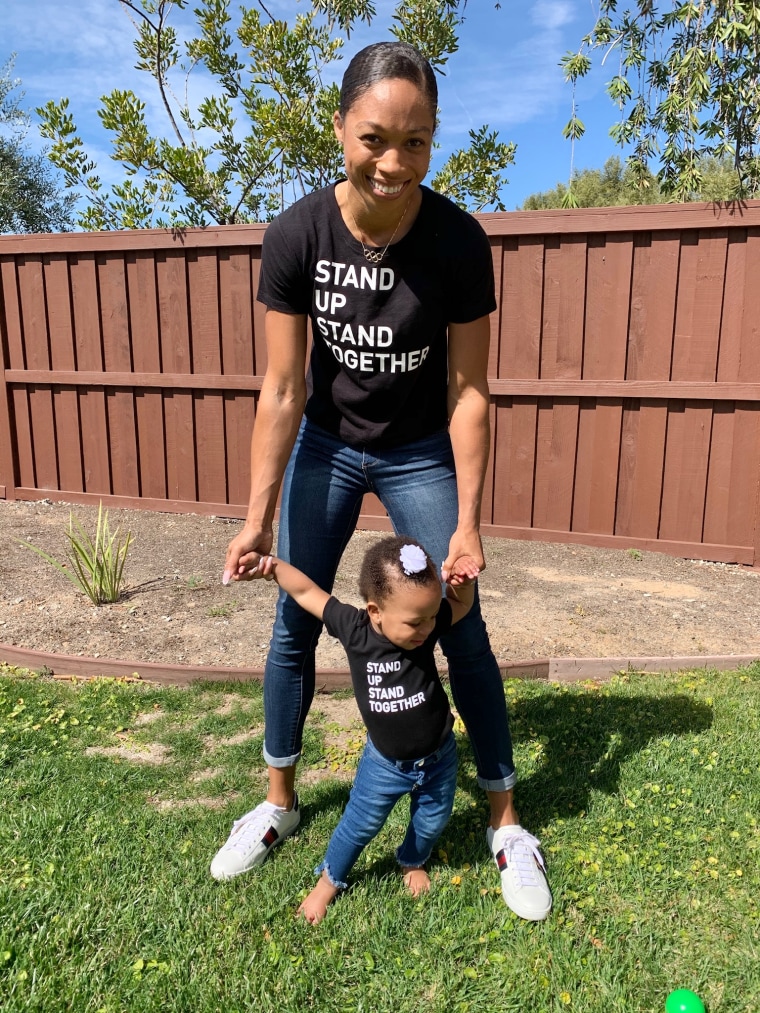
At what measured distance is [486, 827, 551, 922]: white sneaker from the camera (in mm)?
2193

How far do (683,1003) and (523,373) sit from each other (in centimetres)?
458

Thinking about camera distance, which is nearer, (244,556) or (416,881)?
(244,556)

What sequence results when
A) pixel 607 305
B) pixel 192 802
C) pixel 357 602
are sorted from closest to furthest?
pixel 192 802 < pixel 357 602 < pixel 607 305

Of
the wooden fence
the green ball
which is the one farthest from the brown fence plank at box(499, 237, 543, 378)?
the green ball

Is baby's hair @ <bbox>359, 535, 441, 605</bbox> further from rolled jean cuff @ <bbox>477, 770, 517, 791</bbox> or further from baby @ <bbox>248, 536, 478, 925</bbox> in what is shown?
rolled jean cuff @ <bbox>477, 770, 517, 791</bbox>

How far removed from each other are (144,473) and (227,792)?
14.7ft

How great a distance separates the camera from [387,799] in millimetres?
2193

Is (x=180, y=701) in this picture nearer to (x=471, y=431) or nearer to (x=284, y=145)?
(x=471, y=431)

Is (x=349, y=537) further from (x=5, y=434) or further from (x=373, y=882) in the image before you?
(x=5, y=434)

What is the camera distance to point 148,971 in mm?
1998

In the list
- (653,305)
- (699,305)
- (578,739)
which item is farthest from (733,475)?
(578,739)

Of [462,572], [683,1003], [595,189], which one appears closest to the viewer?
[683,1003]

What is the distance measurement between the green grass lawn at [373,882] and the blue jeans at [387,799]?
0.50 ft

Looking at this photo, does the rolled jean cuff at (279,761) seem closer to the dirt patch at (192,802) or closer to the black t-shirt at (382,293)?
the dirt patch at (192,802)
